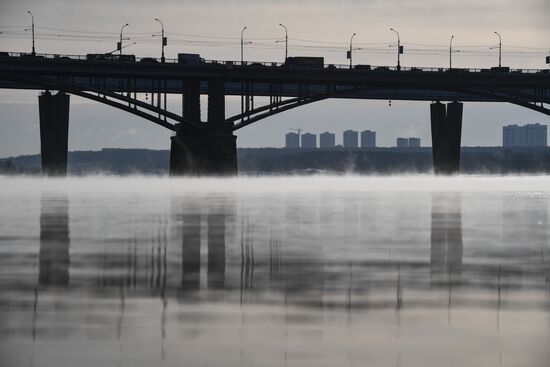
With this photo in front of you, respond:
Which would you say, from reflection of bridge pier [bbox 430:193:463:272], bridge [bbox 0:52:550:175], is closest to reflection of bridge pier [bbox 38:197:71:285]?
reflection of bridge pier [bbox 430:193:463:272]

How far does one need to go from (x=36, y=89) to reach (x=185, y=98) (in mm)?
20716

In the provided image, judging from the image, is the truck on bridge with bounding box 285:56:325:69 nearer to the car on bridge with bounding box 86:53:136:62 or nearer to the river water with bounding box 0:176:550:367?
the car on bridge with bounding box 86:53:136:62

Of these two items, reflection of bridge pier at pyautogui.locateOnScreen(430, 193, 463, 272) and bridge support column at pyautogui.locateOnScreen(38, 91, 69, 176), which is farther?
bridge support column at pyautogui.locateOnScreen(38, 91, 69, 176)

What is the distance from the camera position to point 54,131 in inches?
6043

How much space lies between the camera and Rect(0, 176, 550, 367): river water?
15.8 metres

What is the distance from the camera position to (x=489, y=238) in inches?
1501

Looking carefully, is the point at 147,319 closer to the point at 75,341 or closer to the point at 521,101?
the point at 75,341

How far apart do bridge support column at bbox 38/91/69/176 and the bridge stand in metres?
0.12

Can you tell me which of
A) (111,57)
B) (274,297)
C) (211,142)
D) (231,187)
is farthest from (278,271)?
(111,57)

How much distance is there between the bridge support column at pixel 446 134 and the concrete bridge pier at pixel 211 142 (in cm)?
4570

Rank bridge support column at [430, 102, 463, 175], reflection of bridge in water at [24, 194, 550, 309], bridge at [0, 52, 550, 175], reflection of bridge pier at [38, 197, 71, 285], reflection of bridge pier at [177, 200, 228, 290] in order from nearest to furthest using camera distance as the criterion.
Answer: reflection of bridge in water at [24, 194, 550, 309] → reflection of bridge pier at [177, 200, 228, 290] → reflection of bridge pier at [38, 197, 71, 285] → bridge at [0, 52, 550, 175] → bridge support column at [430, 102, 463, 175]

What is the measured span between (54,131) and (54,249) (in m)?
123

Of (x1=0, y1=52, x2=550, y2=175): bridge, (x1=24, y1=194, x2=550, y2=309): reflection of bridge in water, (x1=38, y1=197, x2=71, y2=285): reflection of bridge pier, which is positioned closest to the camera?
(x1=24, y1=194, x2=550, y2=309): reflection of bridge in water

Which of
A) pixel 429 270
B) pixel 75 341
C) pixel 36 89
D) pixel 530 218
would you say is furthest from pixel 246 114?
pixel 75 341
